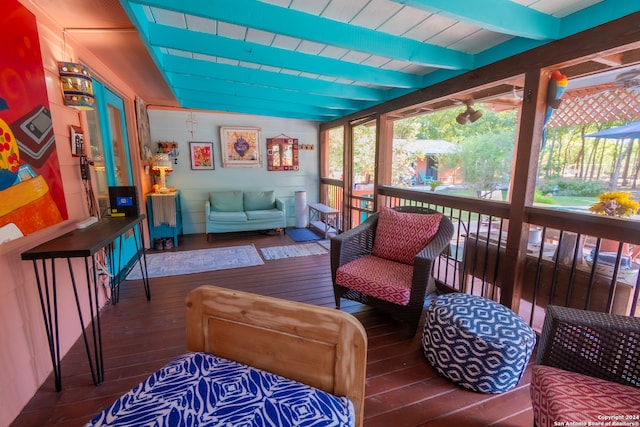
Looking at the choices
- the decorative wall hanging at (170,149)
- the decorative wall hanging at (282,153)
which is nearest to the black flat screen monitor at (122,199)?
the decorative wall hanging at (170,149)

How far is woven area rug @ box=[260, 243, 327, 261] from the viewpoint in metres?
3.86

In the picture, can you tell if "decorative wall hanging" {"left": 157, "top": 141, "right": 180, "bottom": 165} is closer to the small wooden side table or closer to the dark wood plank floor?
the small wooden side table

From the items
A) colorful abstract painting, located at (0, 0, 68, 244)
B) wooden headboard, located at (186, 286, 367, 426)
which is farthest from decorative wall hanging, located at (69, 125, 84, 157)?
wooden headboard, located at (186, 286, 367, 426)

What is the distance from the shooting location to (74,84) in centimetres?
186

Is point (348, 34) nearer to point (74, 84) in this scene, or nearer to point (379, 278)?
point (379, 278)

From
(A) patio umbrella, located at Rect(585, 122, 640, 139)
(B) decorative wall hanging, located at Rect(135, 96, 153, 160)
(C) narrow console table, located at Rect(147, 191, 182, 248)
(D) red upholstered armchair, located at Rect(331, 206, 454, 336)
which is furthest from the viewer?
(C) narrow console table, located at Rect(147, 191, 182, 248)

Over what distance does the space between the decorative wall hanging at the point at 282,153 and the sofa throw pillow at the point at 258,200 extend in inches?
22.9

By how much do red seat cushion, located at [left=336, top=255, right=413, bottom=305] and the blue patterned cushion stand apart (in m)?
1.16

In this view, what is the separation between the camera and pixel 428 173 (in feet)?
23.0

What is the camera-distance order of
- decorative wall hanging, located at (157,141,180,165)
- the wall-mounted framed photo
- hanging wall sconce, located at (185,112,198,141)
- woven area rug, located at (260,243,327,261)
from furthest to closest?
the wall-mounted framed photo < hanging wall sconce, located at (185,112,198,141) < decorative wall hanging, located at (157,141,180,165) < woven area rug, located at (260,243,327,261)

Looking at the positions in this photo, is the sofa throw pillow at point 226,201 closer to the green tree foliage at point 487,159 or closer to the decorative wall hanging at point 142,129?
the decorative wall hanging at point 142,129

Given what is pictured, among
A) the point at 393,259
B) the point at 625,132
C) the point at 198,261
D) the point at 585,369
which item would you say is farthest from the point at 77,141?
the point at 625,132

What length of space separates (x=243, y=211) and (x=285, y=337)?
14.1 feet

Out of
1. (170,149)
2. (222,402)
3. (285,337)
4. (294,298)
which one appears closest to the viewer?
(222,402)
